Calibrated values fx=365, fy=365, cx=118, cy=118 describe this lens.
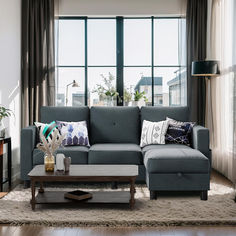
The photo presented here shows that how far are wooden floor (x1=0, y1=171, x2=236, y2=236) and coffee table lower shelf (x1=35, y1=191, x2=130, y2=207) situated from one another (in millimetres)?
469

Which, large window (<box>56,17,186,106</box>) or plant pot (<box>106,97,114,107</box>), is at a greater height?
large window (<box>56,17,186,106</box>)

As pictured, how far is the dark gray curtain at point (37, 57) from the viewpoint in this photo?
18.8ft

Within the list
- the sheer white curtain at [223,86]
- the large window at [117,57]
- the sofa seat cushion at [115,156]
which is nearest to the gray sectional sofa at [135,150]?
the sofa seat cushion at [115,156]

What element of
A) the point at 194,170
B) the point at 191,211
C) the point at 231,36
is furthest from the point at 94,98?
the point at 191,211

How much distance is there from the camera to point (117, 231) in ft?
9.29

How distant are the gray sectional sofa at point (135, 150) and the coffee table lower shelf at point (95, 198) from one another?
0.37 meters

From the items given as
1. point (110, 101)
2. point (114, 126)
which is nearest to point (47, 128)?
point (114, 126)

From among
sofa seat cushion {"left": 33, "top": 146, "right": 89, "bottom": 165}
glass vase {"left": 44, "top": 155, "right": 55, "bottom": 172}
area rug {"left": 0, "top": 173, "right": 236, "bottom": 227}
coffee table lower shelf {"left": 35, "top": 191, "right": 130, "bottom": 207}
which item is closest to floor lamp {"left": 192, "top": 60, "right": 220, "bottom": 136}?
area rug {"left": 0, "top": 173, "right": 236, "bottom": 227}

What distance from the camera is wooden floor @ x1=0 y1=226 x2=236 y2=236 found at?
2758 millimetres

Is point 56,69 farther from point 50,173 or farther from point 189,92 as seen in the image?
point 50,173

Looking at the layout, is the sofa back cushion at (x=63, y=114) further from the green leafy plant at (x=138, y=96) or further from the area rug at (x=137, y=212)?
the area rug at (x=137, y=212)

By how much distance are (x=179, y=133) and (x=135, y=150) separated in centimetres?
69

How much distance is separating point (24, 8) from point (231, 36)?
3.19 meters

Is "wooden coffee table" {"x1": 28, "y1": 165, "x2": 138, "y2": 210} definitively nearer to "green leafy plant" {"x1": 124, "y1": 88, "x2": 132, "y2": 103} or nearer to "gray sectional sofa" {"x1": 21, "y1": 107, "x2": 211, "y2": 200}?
"gray sectional sofa" {"x1": 21, "y1": 107, "x2": 211, "y2": 200}
